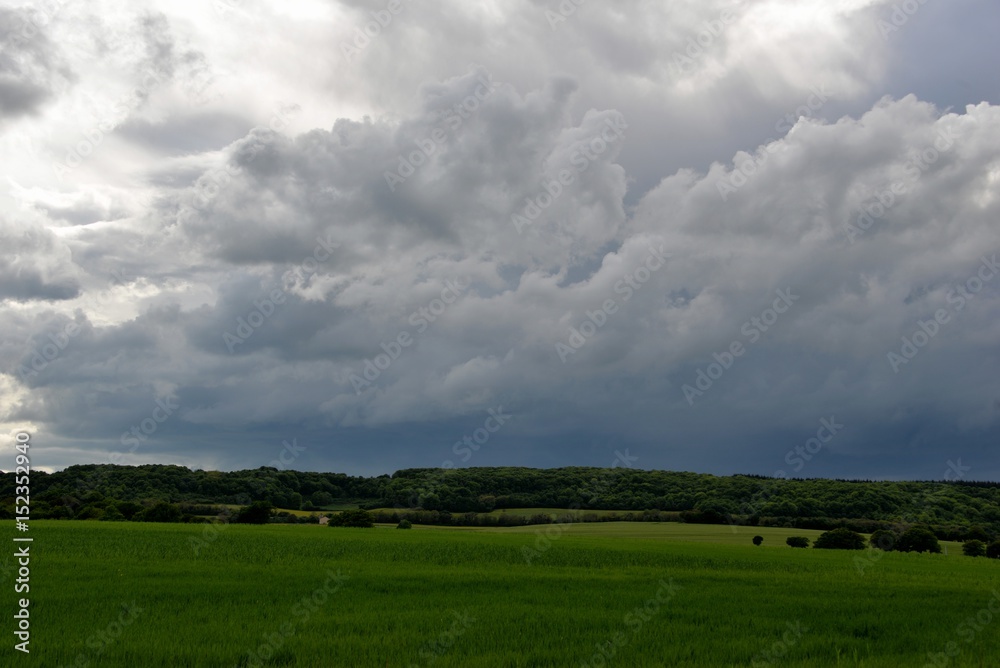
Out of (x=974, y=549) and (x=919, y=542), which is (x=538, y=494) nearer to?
(x=919, y=542)

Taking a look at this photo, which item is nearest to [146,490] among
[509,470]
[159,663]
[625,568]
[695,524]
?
[509,470]

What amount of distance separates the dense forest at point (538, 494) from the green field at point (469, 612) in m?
70.5

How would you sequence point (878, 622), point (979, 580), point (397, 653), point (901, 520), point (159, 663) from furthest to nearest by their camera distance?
point (901, 520), point (979, 580), point (878, 622), point (397, 653), point (159, 663)

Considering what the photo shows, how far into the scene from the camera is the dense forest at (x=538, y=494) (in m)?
102

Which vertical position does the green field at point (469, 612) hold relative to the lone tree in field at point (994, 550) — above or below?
above

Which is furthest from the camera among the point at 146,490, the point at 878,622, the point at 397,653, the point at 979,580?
the point at 146,490

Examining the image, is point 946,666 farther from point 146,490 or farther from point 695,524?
point 146,490

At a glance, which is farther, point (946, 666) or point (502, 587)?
point (502, 587)

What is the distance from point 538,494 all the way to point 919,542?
64.6 m

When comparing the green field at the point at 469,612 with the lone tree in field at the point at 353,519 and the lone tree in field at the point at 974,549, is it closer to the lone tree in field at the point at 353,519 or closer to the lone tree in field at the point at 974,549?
the lone tree in field at the point at 974,549

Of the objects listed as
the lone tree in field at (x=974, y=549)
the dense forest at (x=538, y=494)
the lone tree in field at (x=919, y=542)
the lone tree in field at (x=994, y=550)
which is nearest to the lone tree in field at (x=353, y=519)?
the dense forest at (x=538, y=494)

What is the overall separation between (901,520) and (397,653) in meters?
102

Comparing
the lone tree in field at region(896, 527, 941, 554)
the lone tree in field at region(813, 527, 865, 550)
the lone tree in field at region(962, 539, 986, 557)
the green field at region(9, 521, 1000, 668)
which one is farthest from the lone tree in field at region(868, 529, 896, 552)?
the green field at region(9, 521, 1000, 668)

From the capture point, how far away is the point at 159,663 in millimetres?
13398
